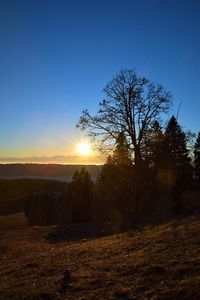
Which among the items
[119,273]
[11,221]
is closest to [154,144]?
[119,273]

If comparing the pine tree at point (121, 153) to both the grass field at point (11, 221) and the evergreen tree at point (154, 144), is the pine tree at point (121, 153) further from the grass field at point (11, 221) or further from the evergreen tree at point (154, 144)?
the grass field at point (11, 221)

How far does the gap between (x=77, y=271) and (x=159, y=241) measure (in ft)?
12.3

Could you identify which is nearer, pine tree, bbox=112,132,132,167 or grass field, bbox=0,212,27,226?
pine tree, bbox=112,132,132,167

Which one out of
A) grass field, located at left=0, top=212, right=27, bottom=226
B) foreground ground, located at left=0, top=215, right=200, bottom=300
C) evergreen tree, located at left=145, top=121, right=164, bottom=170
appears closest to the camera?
foreground ground, located at left=0, top=215, right=200, bottom=300

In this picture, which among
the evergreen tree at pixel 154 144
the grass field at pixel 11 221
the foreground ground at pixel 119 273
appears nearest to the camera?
the foreground ground at pixel 119 273

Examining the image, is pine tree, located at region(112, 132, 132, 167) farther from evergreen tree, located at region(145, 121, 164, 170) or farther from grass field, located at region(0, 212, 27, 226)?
grass field, located at region(0, 212, 27, 226)

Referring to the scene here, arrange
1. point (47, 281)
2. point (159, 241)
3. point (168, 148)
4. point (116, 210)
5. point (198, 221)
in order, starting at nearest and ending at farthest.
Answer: point (47, 281)
point (159, 241)
point (198, 221)
point (168, 148)
point (116, 210)

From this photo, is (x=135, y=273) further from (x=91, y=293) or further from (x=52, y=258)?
(x=52, y=258)

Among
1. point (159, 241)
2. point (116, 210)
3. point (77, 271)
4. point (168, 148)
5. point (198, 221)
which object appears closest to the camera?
point (77, 271)

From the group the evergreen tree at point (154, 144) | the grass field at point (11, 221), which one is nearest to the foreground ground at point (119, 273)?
Answer: the evergreen tree at point (154, 144)

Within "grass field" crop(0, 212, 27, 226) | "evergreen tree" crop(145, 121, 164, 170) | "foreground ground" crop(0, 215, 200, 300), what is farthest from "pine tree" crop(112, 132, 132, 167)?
"grass field" crop(0, 212, 27, 226)

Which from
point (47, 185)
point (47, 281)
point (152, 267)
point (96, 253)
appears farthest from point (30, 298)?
point (47, 185)

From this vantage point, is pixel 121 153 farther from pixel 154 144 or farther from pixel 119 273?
pixel 119 273

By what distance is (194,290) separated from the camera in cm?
725
